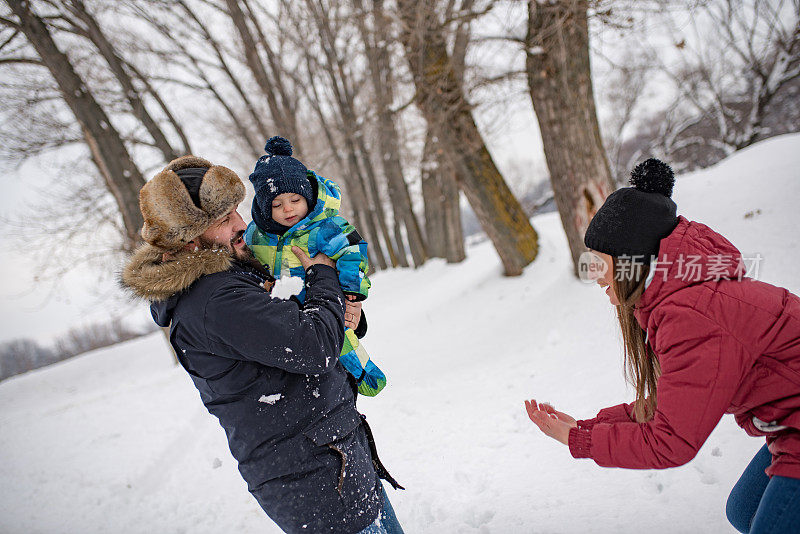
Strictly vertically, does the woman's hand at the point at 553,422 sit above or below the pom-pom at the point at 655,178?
below

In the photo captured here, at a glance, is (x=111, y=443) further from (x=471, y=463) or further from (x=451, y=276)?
(x=451, y=276)

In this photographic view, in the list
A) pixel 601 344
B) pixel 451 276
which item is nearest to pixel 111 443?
pixel 601 344

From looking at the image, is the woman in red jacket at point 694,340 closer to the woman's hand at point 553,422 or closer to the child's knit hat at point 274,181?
the woman's hand at point 553,422

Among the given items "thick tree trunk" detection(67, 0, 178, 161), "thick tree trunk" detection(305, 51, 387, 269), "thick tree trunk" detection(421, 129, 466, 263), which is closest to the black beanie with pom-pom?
"thick tree trunk" detection(67, 0, 178, 161)

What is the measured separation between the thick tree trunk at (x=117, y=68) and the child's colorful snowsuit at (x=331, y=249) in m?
7.34

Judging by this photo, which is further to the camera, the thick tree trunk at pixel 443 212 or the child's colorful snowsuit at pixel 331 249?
the thick tree trunk at pixel 443 212

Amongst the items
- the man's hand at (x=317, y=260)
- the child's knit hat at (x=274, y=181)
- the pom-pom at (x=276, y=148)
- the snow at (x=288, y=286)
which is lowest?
the snow at (x=288, y=286)

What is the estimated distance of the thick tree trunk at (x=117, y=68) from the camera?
6.50 metres

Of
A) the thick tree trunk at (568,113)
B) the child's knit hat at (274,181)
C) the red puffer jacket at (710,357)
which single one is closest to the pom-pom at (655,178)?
the red puffer jacket at (710,357)

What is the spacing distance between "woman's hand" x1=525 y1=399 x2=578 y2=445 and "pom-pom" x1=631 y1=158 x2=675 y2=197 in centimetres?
91

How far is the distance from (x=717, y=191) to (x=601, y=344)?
12.2 feet

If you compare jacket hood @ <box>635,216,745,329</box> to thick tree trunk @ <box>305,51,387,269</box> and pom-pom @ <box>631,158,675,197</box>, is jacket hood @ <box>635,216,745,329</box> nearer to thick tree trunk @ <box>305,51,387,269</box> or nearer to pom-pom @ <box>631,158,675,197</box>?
pom-pom @ <box>631,158,675,197</box>

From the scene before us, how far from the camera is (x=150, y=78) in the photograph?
1016 centimetres

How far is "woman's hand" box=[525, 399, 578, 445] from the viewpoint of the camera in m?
1.53
